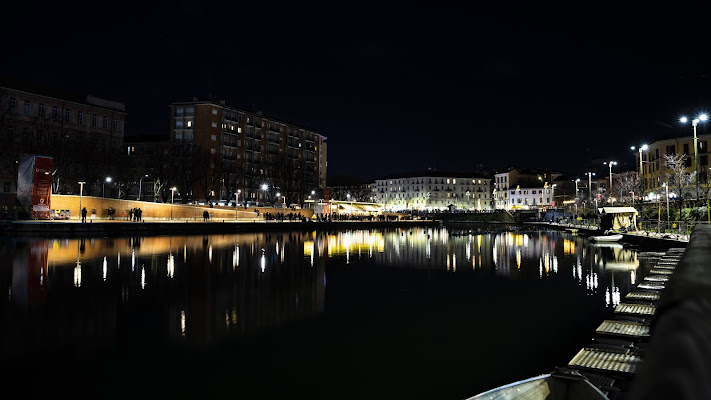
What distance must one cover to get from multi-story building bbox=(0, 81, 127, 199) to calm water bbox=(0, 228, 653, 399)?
4433 cm

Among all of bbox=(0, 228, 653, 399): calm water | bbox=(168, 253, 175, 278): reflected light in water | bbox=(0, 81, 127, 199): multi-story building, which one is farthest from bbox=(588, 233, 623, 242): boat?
bbox=(0, 81, 127, 199): multi-story building

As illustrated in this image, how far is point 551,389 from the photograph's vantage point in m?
4.81

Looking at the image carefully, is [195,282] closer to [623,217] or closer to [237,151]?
[623,217]

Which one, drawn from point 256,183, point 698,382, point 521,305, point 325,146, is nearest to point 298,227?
point 256,183

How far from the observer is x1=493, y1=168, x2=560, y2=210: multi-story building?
162000 mm

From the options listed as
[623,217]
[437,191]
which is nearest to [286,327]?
[623,217]

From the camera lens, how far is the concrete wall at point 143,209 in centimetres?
4999

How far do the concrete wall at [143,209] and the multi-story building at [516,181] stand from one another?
10945cm

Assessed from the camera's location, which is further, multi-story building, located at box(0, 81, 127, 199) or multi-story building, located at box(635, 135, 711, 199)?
multi-story building, located at box(635, 135, 711, 199)

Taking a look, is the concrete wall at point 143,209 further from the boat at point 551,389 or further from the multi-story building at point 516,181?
the multi-story building at point 516,181

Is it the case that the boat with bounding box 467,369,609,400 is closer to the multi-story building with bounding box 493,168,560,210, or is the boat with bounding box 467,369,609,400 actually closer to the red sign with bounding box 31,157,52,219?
the red sign with bounding box 31,157,52,219

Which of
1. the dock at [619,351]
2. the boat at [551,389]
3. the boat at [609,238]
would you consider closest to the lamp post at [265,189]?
the boat at [609,238]

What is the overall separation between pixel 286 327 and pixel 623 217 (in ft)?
141

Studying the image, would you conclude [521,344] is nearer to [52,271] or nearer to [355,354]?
[355,354]
